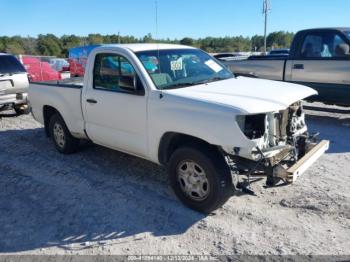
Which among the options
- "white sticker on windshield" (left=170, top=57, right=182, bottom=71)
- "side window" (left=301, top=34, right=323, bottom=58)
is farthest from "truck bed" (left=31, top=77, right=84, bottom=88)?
"side window" (left=301, top=34, right=323, bottom=58)

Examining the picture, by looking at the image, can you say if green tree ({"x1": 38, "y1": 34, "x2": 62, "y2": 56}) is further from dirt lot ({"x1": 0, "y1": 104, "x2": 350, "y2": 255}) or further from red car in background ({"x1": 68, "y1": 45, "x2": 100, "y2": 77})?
dirt lot ({"x1": 0, "y1": 104, "x2": 350, "y2": 255})

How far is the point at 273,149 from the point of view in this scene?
381cm

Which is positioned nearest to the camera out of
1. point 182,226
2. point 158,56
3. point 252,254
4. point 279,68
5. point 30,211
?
point 252,254

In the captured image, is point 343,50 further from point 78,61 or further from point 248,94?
point 78,61

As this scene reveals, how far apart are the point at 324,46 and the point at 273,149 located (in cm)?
535

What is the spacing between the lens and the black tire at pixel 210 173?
3.86 meters

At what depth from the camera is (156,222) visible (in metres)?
4.00

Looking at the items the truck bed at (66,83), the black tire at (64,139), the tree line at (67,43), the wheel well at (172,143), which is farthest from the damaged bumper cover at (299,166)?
the tree line at (67,43)

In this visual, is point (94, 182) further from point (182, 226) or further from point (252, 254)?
point (252, 254)

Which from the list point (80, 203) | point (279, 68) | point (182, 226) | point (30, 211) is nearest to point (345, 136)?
point (279, 68)

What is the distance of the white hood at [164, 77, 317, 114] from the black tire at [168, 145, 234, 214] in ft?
1.90

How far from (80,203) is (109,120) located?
47.5 inches

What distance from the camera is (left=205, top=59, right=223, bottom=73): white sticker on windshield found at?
17.2ft

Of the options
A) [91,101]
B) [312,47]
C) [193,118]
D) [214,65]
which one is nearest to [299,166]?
[193,118]
